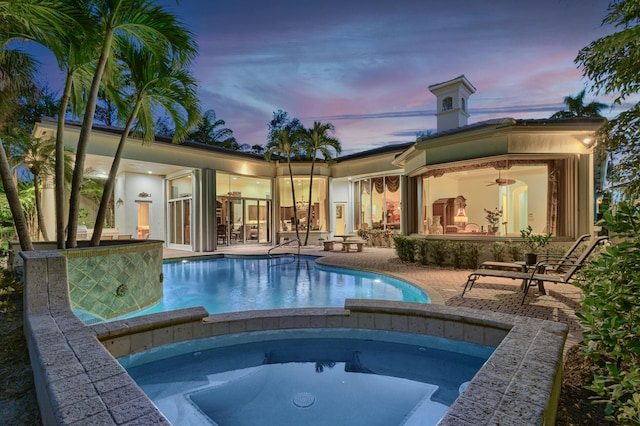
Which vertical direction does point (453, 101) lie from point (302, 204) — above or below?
above

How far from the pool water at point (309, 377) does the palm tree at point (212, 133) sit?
25.8 metres

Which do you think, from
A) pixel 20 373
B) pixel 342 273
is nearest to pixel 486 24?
pixel 342 273

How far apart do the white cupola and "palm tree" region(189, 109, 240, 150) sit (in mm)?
19251


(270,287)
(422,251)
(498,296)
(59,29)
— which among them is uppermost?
(59,29)

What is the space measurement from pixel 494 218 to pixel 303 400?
8655 mm

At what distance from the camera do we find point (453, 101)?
13.6 metres

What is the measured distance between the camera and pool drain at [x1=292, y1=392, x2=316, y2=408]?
3060mm

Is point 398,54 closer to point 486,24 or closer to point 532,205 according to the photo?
point 486,24

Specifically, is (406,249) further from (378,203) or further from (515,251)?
(378,203)

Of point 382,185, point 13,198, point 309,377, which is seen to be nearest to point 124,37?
point 13,198

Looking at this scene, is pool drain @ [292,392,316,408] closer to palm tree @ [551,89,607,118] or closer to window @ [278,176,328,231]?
→ window @ [278,176,328,231]

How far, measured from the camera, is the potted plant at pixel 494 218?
9570mm

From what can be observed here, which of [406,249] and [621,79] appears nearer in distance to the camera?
[621,79]

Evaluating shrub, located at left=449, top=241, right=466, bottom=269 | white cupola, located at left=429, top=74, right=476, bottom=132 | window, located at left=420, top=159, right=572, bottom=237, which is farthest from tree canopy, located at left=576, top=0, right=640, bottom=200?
white cupola, located at left=429, top=74, right=476, bottom=132
